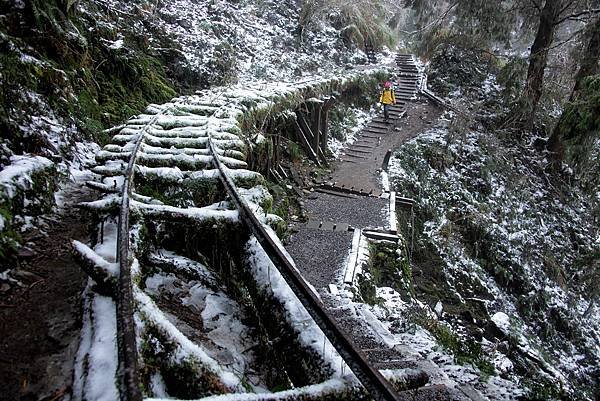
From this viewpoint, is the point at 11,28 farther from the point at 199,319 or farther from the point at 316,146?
the point at 316,146

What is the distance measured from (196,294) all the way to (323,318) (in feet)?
5.34

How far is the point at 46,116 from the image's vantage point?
20.6 feet

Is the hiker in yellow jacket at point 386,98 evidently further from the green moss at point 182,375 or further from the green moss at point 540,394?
the green moss at point 182,375

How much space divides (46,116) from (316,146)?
336 inches

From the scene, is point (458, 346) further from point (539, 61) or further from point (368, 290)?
point (539, 61)

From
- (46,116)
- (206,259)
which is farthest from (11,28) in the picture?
(206,259)

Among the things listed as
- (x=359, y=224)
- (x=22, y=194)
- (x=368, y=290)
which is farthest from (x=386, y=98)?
(x=22, y=194)

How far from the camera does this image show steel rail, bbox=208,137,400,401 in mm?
1999

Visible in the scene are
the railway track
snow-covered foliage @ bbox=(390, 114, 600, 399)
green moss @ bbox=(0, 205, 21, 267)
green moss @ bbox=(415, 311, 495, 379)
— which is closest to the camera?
the railway track

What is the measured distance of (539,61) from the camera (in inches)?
603

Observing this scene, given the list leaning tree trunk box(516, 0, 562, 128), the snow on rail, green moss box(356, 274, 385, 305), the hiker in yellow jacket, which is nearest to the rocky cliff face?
green moss box(356, 274, 385, 305)

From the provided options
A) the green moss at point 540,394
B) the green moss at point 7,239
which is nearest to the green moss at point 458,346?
the green moss at point 540,394

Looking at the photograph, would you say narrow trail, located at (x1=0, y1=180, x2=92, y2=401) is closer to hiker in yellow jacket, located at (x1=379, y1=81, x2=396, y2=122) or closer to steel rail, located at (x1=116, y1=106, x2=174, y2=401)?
steel rail, located at (x1=116, y1=106, x2=174, y2=401)

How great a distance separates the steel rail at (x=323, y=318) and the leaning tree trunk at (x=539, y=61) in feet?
50.0
